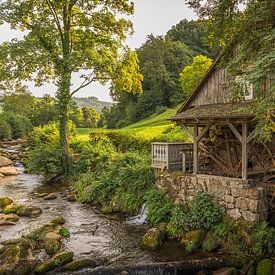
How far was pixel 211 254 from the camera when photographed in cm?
1033

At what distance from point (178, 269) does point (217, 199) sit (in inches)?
138

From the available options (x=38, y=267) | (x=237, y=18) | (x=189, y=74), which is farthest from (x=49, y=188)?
(x=189, y=74)

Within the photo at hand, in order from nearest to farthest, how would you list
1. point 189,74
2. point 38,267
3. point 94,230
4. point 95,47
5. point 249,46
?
point 249,46 < point 38,267 < point 94,230 < point 95,47 < point 189,74

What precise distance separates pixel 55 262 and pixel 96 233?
10.6 feet

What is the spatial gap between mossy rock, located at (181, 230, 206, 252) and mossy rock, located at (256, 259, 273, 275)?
227 cm

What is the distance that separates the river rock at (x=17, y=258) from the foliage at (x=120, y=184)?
5984mm

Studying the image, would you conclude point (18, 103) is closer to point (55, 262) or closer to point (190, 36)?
point (190, 36)

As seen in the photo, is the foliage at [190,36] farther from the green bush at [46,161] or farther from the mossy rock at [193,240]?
the mossy rock at [193,240]

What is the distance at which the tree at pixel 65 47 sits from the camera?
70.3 feet

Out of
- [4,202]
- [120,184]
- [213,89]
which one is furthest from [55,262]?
[213,89]

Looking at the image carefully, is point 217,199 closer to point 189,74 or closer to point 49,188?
point 49,188

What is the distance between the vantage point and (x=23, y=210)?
14.9 meters

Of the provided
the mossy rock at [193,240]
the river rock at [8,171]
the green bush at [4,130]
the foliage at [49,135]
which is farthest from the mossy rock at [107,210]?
the green bush at [4,130]

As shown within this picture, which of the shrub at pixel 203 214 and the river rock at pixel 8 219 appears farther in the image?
the river rock at pixel 8 219
